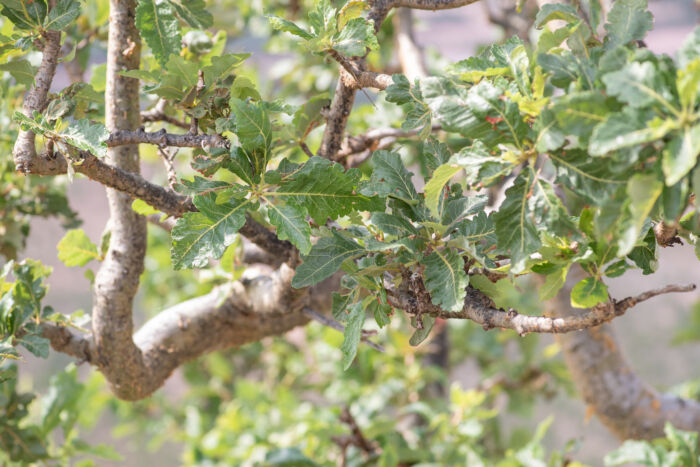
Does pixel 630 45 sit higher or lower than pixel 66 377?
higher

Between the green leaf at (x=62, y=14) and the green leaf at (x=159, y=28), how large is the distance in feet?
0.26

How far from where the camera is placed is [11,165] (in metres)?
1.06

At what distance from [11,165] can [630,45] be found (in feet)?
3.06

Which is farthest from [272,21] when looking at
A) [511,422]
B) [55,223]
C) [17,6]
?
[511,422]

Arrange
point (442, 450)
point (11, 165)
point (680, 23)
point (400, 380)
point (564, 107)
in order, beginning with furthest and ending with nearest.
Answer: point (680, 23) → point (400, 380) → point (442, 450) → point (11, 165) → point (564, 107)

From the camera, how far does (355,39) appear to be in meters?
0.62

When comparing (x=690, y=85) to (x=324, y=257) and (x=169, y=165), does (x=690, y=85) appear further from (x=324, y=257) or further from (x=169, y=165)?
(x=169, y=165)

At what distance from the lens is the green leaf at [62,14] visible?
677 mm

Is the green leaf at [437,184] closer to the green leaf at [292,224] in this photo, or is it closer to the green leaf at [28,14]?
the green leaf at [292,224]

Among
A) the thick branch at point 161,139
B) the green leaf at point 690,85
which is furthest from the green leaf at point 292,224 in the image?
the green leaf at point 690,85

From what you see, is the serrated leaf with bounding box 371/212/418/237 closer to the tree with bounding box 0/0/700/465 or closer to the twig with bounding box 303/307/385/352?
the tree with bounding box 0/0/700/465

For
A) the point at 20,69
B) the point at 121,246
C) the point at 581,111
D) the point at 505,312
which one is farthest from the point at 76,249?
the point at 581,111

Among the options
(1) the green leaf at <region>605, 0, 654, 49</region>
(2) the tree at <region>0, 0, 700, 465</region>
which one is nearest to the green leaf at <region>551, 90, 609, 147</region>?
(2) the tree at <region>0, 0, 700, 465</region>

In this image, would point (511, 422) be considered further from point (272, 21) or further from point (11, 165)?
point (272, 21)
